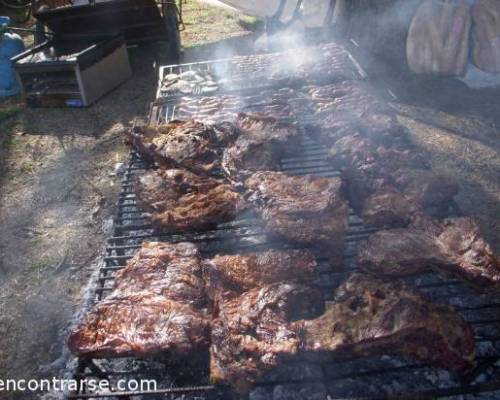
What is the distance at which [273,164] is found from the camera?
15.2 feet

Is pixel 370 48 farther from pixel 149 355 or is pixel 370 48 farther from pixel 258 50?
pixel 149 355

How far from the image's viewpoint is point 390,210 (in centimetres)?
371

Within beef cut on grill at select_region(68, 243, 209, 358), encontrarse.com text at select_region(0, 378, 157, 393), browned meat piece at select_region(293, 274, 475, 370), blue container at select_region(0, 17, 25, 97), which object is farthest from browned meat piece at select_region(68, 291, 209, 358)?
blue container at select_region(0, 17, 25, 97)

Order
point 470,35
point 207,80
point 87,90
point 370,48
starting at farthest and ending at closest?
1. point 370,48
2. point 87,90
3. point 470,35
4. point 207,80

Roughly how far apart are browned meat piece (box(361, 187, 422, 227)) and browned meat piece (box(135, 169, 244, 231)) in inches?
46.9

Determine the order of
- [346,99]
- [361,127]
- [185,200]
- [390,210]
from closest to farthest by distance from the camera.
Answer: [390,210]
[185,200]
[361,127]
[346,99]

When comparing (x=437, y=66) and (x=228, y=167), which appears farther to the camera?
(x=437, y=66)

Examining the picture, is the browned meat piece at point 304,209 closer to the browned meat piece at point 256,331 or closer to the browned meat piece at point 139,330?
the browned meat piece at point 256,331

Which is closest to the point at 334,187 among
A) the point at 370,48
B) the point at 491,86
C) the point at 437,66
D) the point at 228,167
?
the point at 228,167

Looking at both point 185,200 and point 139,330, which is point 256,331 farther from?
point 185,200

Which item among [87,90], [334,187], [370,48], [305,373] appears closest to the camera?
[305,373]

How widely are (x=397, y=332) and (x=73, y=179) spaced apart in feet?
20.0

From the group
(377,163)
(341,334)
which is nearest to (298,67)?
(377,163)

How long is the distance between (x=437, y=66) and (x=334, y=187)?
6079 millimetres
